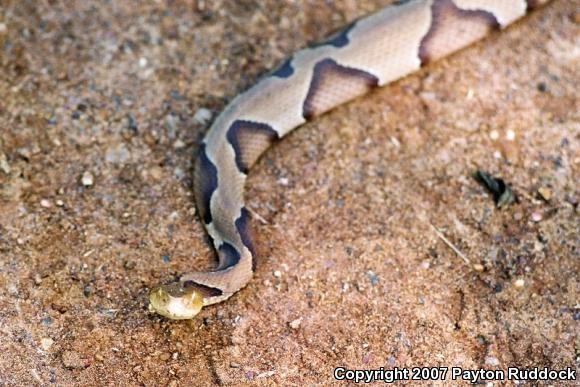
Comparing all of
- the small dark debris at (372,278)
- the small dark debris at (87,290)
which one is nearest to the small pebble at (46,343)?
the small dark debris at (87,290)

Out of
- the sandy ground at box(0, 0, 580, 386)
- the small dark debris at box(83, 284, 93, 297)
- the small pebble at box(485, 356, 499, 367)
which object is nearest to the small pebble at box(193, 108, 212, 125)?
the sandy ground at box(0, 0, 580, 386)

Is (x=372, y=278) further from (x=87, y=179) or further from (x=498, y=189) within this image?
(x=87, y=179)

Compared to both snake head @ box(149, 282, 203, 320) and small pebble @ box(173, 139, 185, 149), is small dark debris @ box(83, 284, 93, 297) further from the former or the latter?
small pebble @ box(173, 139, 185, 149)

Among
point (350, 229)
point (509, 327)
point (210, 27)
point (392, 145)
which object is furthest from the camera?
point (210, 27)

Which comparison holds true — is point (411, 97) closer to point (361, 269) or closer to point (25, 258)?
point (361, 269)

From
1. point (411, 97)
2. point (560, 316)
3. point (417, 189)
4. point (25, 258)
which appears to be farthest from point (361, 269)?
point (25, 258)
